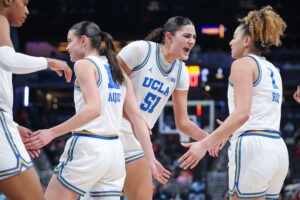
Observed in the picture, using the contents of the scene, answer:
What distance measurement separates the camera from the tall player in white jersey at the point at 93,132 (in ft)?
9.88

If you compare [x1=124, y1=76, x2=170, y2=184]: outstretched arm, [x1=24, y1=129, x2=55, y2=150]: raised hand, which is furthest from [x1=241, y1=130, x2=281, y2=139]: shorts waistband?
[x1=24, y1=129, x2=55, y2=150]: raised hand

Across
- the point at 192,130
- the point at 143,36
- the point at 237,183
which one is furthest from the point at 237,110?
the point at 143,36

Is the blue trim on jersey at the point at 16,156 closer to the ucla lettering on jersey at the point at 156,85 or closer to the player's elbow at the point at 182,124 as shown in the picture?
the ucla lettering on jersey at the point at 156,85

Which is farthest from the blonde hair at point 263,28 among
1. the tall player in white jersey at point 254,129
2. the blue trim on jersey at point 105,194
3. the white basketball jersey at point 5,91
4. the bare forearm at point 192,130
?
the white basketball jersey at point 5,91

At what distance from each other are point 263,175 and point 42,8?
15714 millimetres

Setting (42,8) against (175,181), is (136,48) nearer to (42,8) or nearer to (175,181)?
(175,181)

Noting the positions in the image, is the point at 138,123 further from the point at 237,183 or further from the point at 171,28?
the point at 171,28

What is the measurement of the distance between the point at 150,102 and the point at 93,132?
926 millimetres

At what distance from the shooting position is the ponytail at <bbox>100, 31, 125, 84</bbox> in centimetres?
330

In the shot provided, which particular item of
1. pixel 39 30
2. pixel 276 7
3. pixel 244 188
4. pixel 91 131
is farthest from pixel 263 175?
pixel 39 30

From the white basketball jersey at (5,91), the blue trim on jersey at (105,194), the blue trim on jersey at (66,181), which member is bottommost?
the blue trim on jersey at (105,194)

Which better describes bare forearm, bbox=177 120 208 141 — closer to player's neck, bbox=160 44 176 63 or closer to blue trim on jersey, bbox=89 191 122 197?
player's neck, bbox=160 44 176 63

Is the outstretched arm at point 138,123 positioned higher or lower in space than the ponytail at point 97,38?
lower

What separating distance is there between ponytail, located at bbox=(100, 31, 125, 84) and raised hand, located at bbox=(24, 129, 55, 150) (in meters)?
0.64
